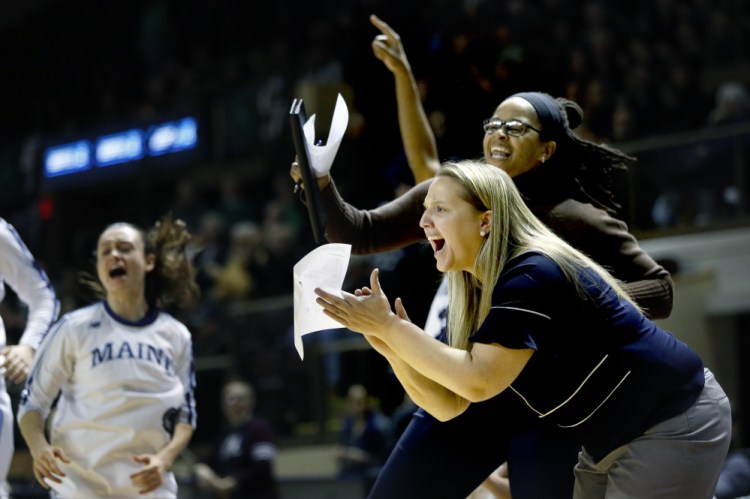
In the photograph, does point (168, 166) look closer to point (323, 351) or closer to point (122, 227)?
point (323, 351)

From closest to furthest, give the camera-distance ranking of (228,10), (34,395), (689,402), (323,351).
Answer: (689,402) → (34,395) → (323,351) → (228,10)

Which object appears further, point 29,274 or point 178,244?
point 178,244

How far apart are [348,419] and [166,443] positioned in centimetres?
428

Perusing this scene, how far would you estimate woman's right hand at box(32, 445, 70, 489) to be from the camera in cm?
422

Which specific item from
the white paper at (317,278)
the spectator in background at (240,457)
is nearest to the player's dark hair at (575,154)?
the white paper at (317,278)

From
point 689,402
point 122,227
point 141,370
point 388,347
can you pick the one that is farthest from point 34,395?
point 689,402

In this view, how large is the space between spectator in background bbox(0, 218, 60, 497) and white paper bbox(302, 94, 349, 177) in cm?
145

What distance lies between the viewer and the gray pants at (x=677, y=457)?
111 inches

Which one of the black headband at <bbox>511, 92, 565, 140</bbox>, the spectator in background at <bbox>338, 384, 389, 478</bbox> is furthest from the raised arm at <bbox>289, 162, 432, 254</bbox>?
the spectator in background at <bbox>338, 384, 389, 478</bbox>

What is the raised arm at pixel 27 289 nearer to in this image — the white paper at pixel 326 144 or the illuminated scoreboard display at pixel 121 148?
the white paper at pixel 326 144

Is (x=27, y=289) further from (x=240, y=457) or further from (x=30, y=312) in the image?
(x=240, y=457)

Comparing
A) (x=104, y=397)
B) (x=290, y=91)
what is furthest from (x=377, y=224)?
(x=290, y=91)

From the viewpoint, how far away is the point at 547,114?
3730 millimetres

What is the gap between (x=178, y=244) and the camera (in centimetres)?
485
